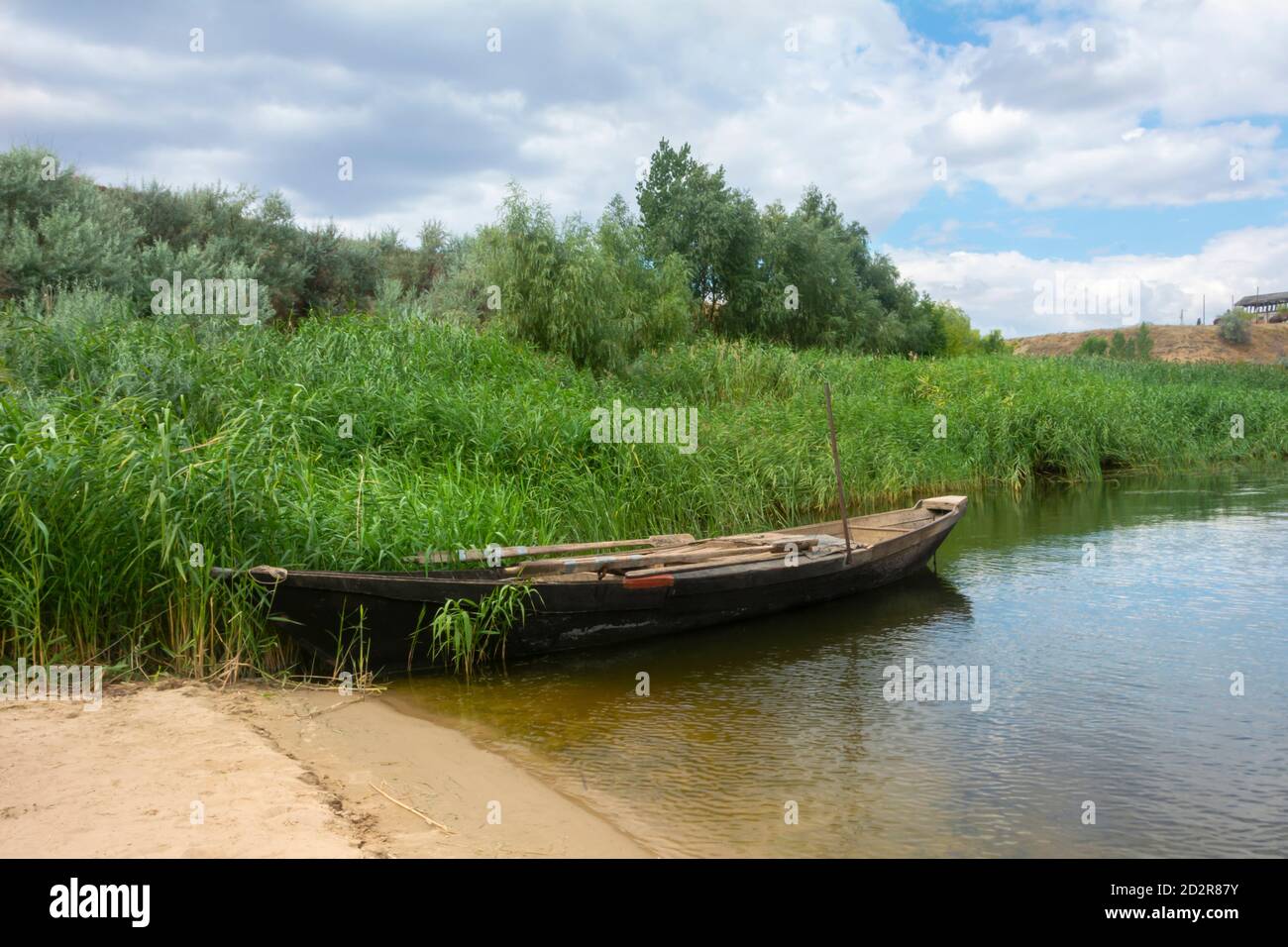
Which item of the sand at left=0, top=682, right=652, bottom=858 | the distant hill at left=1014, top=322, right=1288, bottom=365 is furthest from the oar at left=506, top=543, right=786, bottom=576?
the distant hill at left=1014, top=322, right=1288, bottom=365

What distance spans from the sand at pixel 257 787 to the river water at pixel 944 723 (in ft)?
1.37

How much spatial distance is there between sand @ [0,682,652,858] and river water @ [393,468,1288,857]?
0.42 metres

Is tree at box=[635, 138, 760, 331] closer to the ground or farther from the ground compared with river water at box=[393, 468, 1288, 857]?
farther from the ground

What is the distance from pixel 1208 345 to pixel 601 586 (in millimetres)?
73790

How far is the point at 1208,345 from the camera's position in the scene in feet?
224

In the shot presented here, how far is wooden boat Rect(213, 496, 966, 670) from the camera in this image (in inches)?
268

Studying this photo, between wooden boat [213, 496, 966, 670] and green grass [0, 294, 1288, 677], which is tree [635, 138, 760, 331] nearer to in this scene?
green grass [0, 294, 1288, 677]

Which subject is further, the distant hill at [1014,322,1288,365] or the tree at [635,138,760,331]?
the distant hill at [1014,322,1288,365]

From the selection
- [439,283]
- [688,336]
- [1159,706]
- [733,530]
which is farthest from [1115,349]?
[1159,706]
